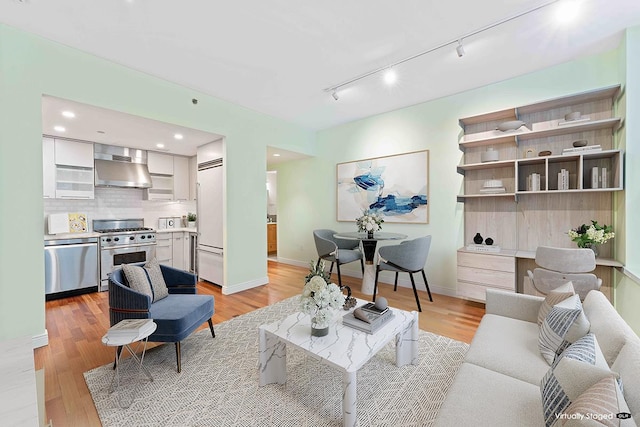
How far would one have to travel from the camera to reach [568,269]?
2545 millimetres

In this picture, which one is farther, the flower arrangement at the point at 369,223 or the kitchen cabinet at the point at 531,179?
the flower arrangement at the point at 369,223

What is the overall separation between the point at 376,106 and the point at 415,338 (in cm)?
343

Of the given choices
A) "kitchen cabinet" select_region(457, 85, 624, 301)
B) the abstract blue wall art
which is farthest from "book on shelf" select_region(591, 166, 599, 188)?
the abstract blue wall art

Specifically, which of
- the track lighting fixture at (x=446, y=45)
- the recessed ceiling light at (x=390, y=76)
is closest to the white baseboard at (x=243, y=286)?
the track lighting fixture at (x=446, y=45)

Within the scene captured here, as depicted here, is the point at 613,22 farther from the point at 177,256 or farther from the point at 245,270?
the point at 177,256

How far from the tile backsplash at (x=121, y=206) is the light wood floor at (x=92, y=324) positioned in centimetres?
141

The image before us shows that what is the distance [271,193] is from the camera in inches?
325

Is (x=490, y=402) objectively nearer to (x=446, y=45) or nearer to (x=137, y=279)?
(x=137, y=279)

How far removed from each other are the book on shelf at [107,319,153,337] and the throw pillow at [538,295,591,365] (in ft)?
8.20

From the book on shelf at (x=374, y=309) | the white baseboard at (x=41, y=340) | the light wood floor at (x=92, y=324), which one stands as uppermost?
the book on shelf at (x=374, y=309)

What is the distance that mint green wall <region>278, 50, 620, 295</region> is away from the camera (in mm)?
3100

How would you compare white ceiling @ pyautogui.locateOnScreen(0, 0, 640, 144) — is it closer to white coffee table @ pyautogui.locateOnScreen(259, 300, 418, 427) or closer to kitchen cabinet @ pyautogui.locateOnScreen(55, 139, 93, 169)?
kitchen cabinet @ pyautogui.locateOnScreen(55, 139, 93, 169)

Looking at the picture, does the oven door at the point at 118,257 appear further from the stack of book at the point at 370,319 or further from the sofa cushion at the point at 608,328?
the sofa cushion at the point at 608,328

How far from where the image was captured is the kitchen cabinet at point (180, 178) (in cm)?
526
